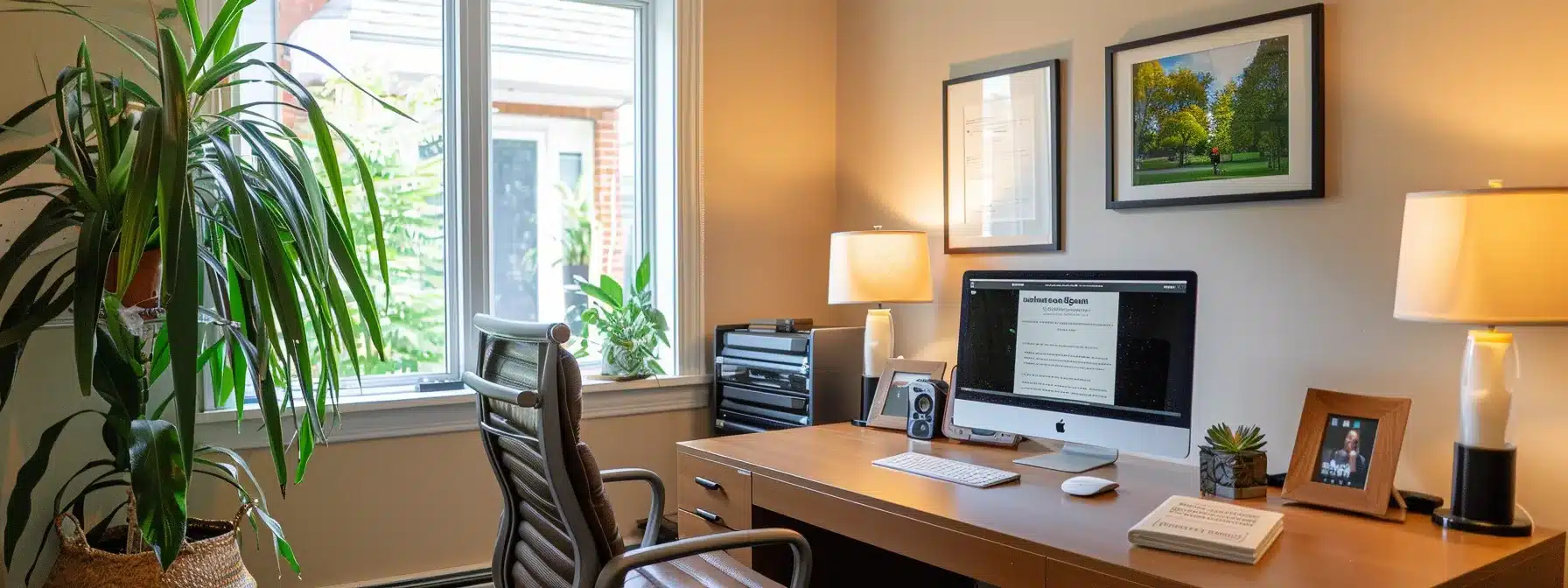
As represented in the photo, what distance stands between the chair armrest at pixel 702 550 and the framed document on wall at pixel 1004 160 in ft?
4.35

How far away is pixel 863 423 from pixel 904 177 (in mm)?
841

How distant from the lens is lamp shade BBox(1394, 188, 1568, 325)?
1.66m

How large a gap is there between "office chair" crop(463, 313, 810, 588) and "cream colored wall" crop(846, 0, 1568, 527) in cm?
119

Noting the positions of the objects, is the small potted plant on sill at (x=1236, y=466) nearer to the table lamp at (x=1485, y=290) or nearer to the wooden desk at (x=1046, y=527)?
the wooden desk at (x=1046, y=527)

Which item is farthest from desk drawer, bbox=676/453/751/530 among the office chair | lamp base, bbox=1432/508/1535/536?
lamp base, bbox=1432/508/1535/536

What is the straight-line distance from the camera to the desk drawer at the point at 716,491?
239cm

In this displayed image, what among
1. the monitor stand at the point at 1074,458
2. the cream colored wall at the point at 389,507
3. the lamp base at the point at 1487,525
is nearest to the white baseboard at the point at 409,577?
the cream colored wall at the point at 389,507

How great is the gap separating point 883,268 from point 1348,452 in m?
1.33

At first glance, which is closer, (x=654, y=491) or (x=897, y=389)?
(x=654, y=491)

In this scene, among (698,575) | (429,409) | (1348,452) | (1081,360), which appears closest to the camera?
(1348,452)

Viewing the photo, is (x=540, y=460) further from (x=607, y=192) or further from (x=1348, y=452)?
(x=607, y=192)

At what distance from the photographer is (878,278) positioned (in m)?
2.95

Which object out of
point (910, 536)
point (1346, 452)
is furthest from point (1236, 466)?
point (910, 536)

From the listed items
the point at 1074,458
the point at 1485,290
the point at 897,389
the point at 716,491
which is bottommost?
the point at 716,491
